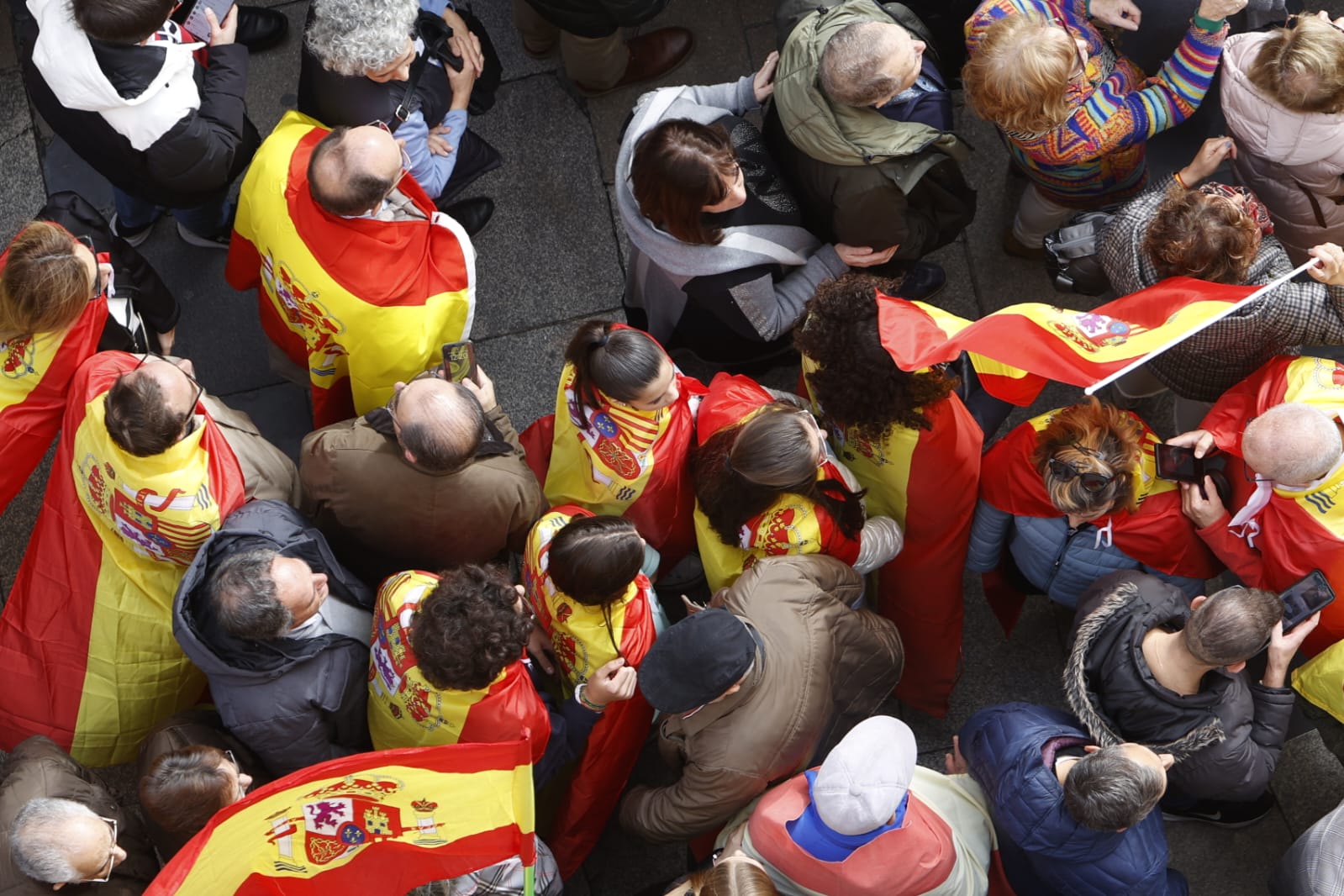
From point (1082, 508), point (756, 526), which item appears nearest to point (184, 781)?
point (756, 526)

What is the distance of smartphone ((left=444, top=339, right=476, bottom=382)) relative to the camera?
3756 millimetres

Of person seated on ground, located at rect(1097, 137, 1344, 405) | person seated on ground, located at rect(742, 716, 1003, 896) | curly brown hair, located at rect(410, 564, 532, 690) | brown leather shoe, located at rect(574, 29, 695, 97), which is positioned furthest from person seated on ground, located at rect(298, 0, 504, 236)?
person seated on ground, located at rect(742, 716, 1003, 896)

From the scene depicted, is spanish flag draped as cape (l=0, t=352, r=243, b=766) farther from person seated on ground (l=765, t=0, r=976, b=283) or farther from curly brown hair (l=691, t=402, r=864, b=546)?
person seated on ground (l=765, t=0, r=976, b=283)

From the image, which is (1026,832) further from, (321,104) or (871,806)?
(321,104)

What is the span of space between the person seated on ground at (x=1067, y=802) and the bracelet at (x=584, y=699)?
1.10 metres

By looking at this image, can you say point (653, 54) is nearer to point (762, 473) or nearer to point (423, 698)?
point (762, 473)

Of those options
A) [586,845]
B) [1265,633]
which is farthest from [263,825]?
[1265,633]

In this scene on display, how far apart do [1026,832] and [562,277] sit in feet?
9.65

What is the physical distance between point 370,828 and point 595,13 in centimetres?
293

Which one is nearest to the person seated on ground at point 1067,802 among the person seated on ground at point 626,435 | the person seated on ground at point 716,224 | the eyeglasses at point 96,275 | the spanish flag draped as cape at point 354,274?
the person seated on ground at point 626,435

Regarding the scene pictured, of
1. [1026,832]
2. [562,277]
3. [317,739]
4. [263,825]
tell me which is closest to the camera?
[263,825]

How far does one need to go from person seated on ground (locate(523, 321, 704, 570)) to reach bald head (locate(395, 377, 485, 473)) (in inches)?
13.7

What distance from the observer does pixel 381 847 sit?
3.05m

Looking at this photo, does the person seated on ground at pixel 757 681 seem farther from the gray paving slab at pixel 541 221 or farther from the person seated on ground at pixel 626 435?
the gray paving slab at pixel 541 221
